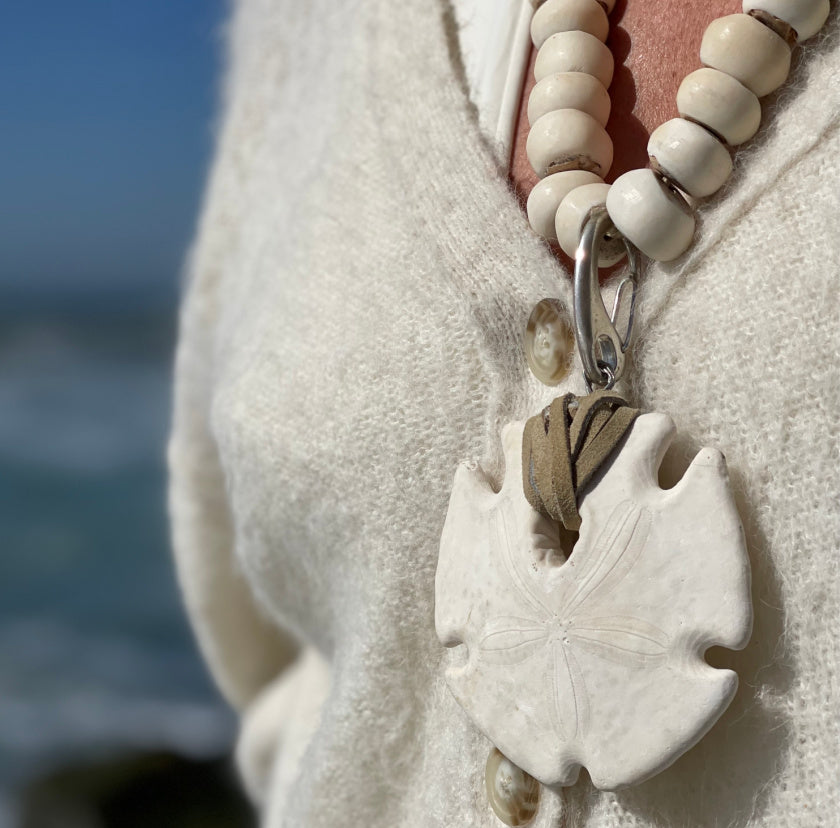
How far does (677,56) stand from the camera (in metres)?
0.44

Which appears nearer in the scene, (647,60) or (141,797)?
(647,60)

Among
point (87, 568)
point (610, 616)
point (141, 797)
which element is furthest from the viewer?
point (87, 568)

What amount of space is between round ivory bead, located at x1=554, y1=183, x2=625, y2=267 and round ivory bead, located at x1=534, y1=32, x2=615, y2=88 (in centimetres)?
6

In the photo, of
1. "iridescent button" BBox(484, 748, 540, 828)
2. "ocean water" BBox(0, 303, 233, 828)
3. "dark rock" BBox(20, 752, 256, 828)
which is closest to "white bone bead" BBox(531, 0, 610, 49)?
"iridescent button" BBox(484, 748, 540, 828)

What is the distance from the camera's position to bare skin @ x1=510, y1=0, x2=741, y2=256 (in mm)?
431

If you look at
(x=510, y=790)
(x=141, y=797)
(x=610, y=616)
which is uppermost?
(x=610, y=616)

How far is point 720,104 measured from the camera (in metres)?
0.38

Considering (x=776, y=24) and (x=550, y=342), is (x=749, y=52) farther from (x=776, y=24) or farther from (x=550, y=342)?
(x=550, y=342)

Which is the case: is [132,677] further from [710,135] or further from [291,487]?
[710,135]

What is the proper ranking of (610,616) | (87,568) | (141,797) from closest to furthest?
(610,616)
(141,797)
(87,568)

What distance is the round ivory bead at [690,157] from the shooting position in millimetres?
382

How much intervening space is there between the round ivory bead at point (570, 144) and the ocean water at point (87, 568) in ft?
7.67

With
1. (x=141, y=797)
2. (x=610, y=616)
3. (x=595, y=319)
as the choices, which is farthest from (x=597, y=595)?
(x=141, y=797)

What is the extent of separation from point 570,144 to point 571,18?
71mm
